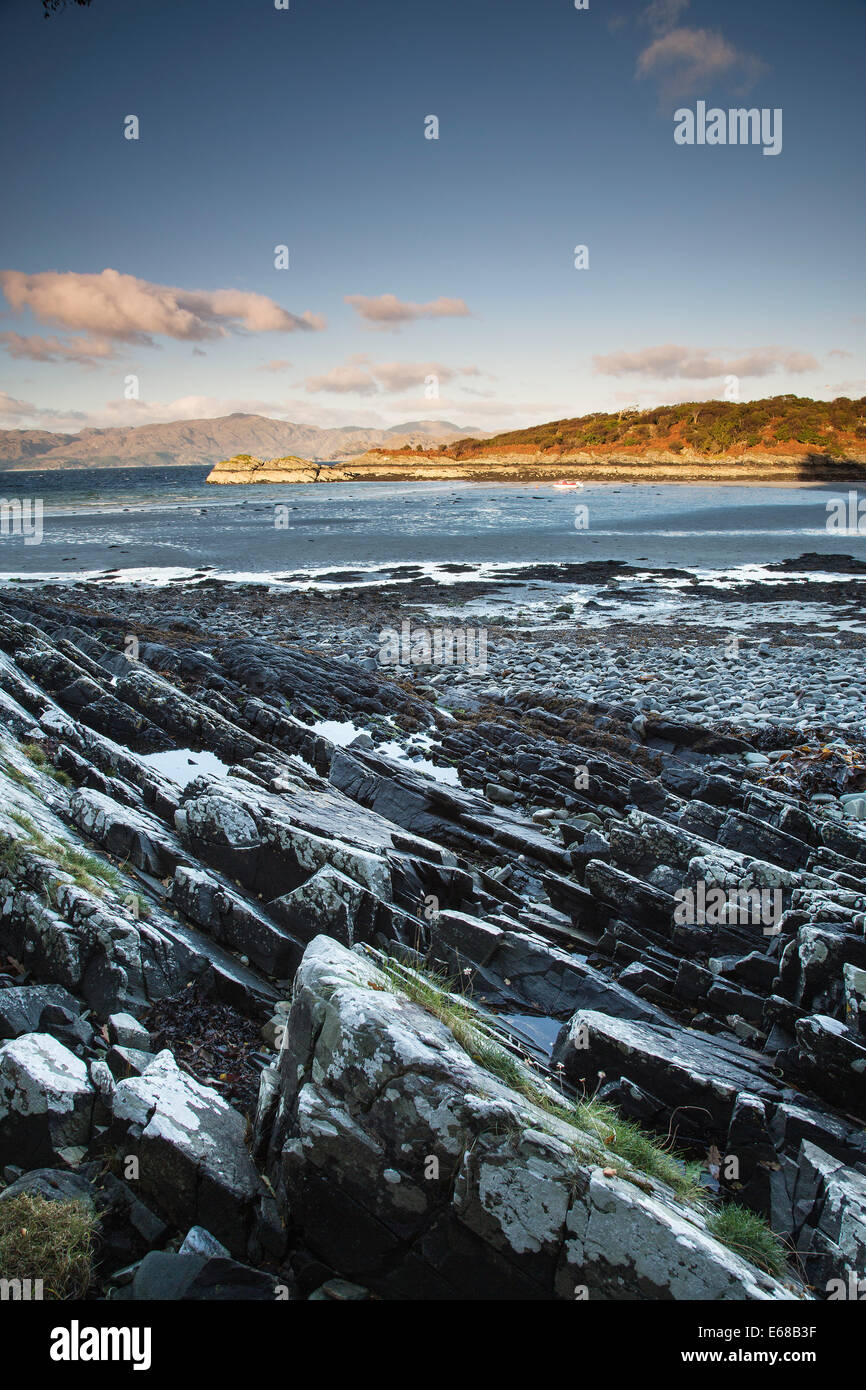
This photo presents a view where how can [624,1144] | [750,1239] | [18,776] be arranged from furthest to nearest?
[18,776] → [624,1144] → [750,1239]

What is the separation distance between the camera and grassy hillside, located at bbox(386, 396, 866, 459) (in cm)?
11619

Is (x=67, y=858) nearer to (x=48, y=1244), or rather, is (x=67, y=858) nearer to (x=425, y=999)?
(x=48, y=1244)

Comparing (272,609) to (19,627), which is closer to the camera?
(19,627)

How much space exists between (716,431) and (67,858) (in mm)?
149113

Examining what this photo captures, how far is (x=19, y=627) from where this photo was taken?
43.9ft

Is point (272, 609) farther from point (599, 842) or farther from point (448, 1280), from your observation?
point (448, 1280)

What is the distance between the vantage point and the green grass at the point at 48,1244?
358 cm

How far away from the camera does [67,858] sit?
635 cm

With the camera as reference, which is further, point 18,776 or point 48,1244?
point 18,776

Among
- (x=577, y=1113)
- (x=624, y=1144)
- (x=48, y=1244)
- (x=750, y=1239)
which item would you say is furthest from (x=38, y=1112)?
(x=750, y=1239)

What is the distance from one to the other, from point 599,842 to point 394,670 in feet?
35.6

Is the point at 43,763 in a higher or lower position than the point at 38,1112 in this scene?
higher

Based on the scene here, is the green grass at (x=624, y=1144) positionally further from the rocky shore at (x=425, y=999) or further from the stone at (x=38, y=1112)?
the stone at (x=38, y=1112)
